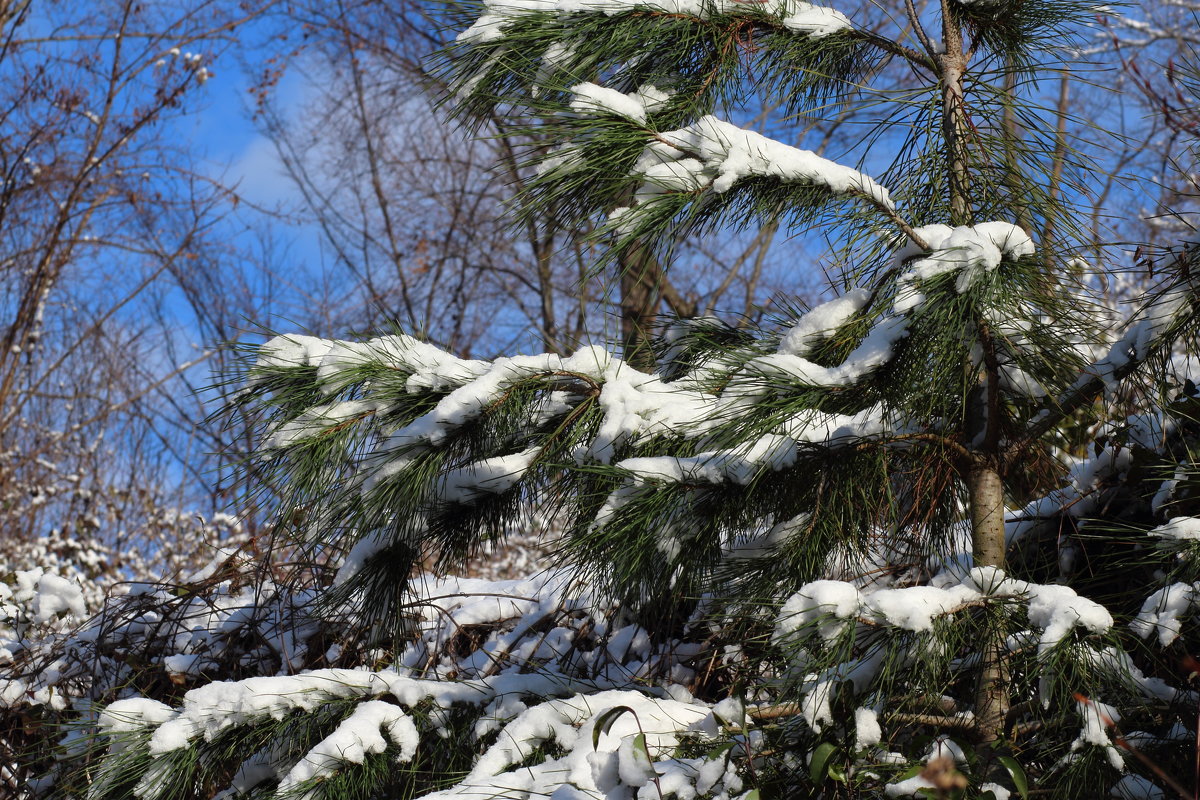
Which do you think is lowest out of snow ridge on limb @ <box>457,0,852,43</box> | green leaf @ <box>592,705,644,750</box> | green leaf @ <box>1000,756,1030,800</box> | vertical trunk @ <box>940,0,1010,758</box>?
green leaf @ <box>1000,756,1030,800</box>

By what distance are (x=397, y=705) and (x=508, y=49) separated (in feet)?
4.41

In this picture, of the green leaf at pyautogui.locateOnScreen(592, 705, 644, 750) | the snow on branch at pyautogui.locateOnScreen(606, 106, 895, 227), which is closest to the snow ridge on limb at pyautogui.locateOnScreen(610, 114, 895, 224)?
the snow on branch at pyautogui.locateOnScreen(606, 106, 895, 227)

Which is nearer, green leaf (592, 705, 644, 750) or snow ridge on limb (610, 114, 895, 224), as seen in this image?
green leaf (592, 705, 644, 750)

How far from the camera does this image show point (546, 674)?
7.00 feet

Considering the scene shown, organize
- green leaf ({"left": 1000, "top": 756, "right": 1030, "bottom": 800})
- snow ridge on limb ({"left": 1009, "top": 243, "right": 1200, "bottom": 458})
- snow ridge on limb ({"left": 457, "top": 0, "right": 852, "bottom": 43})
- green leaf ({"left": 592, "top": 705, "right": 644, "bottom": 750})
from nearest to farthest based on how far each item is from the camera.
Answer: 1. green leaf ({"left": 1000, "top": 756, "right": 1030, "bottom": 800})
2. green leaf ({"left": 592, "top": 705, "right": 644, "bottom": 750})
3. snow ridge on limb ({"left": 1009, "top": 243, "right": 1200, "bottom": 458})
4. snow ridge on limb ({"left": 457, "top": 0, "right": 852, "bottom": 43})

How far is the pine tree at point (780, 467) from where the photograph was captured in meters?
1.49

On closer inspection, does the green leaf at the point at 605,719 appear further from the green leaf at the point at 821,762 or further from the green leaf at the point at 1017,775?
the green leaf at the point at 1017,775

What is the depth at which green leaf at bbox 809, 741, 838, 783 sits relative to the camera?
4.65ft

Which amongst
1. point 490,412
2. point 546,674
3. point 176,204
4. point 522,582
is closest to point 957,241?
point 490,412

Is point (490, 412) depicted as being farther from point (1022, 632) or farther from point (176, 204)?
A: point (176, 204)

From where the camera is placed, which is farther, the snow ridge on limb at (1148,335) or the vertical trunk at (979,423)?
the vertical trunk at (979,423)

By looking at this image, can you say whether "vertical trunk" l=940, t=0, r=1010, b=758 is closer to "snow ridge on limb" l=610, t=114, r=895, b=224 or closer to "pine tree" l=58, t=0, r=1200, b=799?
"pine tree" l=58, t=0, r=1200, b=799

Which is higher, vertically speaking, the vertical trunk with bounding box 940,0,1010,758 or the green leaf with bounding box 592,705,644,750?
the vertical trunk with bounding box 940,0,1010,758

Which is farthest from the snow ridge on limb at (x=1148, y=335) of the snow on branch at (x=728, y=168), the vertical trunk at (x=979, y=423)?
the snow on branch at (x=728, y=168)
